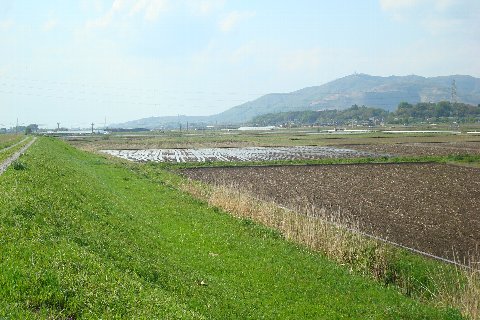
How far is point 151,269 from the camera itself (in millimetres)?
10852

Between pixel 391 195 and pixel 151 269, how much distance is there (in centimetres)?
2141

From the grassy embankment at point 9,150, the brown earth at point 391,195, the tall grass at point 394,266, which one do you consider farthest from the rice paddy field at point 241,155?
the tall grass at point 394,266

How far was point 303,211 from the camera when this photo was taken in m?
23.3

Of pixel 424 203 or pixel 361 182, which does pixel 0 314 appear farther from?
pixel 361 182

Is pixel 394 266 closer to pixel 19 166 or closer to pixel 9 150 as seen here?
pixel 19 166

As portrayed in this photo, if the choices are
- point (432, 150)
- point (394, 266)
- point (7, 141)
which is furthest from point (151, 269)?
point (7, 141)

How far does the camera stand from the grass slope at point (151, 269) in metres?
7.66

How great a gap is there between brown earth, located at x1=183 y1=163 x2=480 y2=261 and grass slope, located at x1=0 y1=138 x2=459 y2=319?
20.4 ft

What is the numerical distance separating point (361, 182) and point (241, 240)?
2134 centimetres

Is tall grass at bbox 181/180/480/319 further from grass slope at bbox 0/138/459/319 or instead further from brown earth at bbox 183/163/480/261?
brown earth at bbox 183/163/480/261

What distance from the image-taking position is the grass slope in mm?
7656

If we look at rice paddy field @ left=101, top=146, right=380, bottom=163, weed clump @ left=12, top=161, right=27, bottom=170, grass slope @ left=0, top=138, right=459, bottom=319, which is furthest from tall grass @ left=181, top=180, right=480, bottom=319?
rice paddy field @ left=101, top=146, right=380, bottom=163

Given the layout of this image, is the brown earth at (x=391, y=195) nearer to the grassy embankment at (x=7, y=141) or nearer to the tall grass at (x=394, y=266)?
the tall grass at (x=394, y=266)

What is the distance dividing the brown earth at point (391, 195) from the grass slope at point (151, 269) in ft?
20.4
